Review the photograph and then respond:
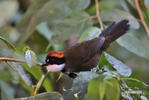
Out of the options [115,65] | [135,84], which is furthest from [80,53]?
[135,84]

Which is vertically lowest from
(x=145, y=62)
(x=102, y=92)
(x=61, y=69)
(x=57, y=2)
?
(x=145, y=62)

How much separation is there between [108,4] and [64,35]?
3.81ft

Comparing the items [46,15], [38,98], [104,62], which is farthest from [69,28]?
[38,98]

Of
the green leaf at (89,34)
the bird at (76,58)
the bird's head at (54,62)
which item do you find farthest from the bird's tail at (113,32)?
the bird's head at (54,62)

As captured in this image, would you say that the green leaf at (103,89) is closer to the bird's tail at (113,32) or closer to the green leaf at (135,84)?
the green leaf at (135,84)

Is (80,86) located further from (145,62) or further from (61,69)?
(145,62)

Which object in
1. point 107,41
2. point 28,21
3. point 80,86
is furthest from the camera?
point 28,21

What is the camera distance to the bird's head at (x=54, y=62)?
1.51 meters

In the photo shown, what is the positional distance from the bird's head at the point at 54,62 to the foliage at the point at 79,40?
0.05m

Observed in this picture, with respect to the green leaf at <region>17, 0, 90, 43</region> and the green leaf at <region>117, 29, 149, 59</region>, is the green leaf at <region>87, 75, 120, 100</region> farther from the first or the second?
the green leaf at <region>17, 0, 90, 43</region>

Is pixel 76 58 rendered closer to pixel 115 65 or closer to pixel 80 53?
pixel 80 53

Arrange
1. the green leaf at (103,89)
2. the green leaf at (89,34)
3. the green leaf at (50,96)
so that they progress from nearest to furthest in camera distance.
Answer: the green leaf at (103,89), the green leaf at (50,96), the green leaf at (89,34)

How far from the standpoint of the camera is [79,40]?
180 cm

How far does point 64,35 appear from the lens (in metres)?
2.05
